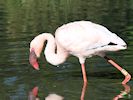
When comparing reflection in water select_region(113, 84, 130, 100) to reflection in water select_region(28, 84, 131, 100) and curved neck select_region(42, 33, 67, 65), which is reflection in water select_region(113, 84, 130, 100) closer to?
reflection in water select_region(28, 84, 131, 100)

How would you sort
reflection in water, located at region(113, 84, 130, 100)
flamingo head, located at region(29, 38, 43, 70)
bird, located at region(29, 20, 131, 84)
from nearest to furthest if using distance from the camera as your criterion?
reflection in water, located at region(113, 84, 130, 100)
bird, located at region(29, 20, 131, 84)
flamingo head, located at region(29, 38, 43, 70)

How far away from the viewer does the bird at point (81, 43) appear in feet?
38.8

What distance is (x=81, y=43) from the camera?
40.1 feet

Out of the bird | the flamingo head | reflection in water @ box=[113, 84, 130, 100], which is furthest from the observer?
the flamingo head

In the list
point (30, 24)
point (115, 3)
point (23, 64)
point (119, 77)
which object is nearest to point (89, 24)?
point (119, 77)

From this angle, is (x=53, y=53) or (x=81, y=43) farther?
(x=53, y=53)

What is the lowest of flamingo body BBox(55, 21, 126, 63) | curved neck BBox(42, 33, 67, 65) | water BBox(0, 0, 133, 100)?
water BBox(0, 0, 133, 100)

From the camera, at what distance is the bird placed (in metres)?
11.8

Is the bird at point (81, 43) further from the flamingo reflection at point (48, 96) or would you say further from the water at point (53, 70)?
the flamingo reflection at point (48, 96)

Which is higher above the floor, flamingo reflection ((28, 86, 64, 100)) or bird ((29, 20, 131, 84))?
bird ((29, 20, 131, 84))

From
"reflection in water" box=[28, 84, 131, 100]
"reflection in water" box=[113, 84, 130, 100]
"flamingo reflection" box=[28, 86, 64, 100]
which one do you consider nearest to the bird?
"reflection in water" box=[113, 84, 130, 100]

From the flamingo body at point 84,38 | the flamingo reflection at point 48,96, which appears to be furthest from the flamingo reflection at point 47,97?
the flamingo body at point 84,38

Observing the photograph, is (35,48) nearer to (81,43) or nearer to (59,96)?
(81,43)

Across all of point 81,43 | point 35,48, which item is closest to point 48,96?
point 81,43
